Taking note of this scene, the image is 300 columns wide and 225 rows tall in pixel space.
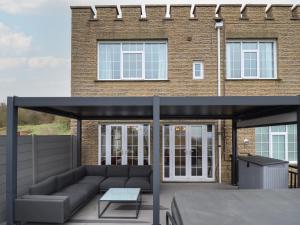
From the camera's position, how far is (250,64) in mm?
10609

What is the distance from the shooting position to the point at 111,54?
10688 millimetres

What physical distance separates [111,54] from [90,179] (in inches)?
188

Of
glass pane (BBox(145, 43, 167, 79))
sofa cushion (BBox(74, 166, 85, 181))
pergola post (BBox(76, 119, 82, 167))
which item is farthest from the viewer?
glass pane (BBox(145, 43, 167, 79))

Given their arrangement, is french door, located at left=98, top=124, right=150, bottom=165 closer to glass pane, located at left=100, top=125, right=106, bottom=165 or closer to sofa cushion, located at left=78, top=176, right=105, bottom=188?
glass pane, located at left=100, top=125, right=106, bottom=165

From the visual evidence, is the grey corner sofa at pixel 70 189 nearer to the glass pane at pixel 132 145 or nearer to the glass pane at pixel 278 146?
the glass pane at pixel 132 145

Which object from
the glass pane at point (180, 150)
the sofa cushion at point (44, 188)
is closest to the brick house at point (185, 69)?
the glass pane at point (180, 150)

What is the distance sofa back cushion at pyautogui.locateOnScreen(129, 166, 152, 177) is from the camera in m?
9.52

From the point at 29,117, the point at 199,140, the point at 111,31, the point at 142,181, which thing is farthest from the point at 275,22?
the point at 29,117

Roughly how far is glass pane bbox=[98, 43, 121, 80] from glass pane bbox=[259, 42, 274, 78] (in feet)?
17.8

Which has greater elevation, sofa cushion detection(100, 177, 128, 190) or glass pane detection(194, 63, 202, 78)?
glass pane detection(194, 63, 202, 78)

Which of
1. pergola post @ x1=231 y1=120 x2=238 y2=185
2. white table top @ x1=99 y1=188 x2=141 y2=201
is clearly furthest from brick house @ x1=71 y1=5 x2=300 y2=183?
white table top @ x1=99 y1=188 x2=141 y2=201

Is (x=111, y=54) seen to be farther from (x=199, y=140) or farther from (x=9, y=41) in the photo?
(x=9, y=41)

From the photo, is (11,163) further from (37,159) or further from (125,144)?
(125,144)

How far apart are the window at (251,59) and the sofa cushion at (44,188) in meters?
7.24
